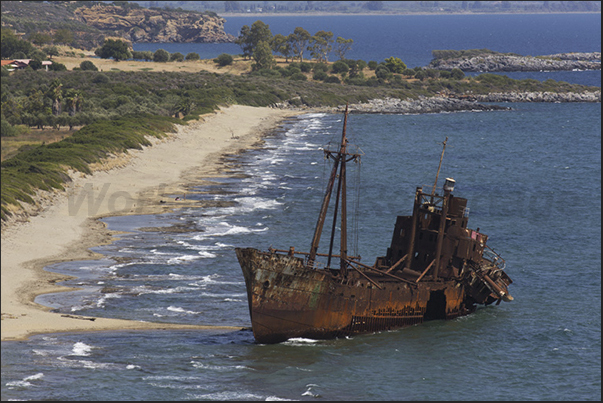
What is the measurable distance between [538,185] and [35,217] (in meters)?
59.4

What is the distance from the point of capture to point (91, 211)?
61562 millimetres

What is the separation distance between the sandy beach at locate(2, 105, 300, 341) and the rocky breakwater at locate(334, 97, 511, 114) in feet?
169

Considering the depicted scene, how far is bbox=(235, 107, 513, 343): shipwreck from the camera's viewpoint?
35.7 m

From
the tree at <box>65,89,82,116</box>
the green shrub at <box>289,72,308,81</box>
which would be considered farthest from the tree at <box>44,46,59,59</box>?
the tree at <box>65,89,82,116</box>

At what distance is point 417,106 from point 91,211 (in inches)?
4589

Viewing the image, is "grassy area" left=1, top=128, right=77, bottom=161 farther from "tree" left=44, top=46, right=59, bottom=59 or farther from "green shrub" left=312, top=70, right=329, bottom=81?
"green shrub" left=312, top=70, right=329, bottom=81

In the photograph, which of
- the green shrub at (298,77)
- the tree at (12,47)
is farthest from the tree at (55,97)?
the green shrub at (298,77)

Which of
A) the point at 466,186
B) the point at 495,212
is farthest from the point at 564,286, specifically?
the point at 466,186

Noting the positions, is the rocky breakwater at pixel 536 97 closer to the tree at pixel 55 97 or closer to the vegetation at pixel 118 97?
the vegetation at pixel 118 97

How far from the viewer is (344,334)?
38.1 metres

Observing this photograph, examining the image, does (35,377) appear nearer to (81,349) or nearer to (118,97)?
(81,349)

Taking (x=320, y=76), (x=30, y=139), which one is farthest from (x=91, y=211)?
(x=320, y=76)

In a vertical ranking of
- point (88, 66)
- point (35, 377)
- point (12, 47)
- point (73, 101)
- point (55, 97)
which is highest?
point (12, 47)

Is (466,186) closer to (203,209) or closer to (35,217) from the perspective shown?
(203,209)
